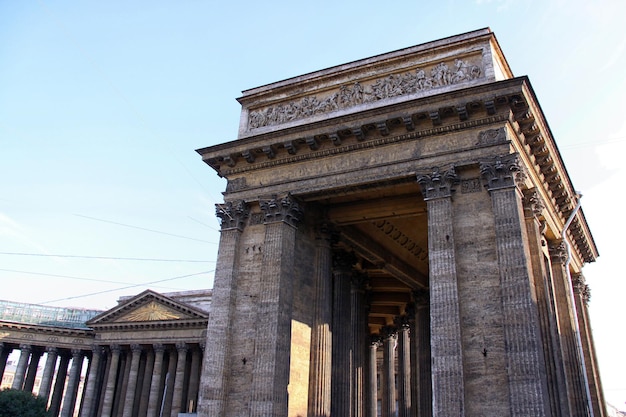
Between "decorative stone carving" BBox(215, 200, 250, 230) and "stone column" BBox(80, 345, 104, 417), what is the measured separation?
1294 inches

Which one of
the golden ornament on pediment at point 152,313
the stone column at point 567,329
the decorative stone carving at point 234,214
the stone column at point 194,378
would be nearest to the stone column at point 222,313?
the decorative stone carving at point 234,214

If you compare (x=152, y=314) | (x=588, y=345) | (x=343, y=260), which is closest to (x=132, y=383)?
(x=152, y=314)

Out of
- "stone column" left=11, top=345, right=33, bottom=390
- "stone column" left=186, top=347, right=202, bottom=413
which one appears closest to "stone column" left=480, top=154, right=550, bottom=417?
"stone column" left=186, top=347, right=202, bottom=413

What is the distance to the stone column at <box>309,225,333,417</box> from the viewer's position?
19.8m

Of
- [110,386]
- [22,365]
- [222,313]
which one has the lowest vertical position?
[110,386]

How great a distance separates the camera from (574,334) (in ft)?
71.8

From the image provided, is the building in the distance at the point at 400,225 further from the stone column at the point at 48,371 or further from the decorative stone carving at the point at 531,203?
the stone column at the point at 48,371

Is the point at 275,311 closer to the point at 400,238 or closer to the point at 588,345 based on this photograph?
the point at 400,238

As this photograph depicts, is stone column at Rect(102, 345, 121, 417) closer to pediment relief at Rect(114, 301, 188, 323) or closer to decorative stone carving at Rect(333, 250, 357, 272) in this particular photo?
pediment relief at Rect(114, 301, 188, 323)

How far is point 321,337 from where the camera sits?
20.6 m

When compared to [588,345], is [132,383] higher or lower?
lower

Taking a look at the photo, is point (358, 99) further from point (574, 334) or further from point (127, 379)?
point (127, 379)

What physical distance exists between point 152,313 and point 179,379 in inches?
242

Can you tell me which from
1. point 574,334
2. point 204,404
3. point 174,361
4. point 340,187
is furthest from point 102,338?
point 574,334
